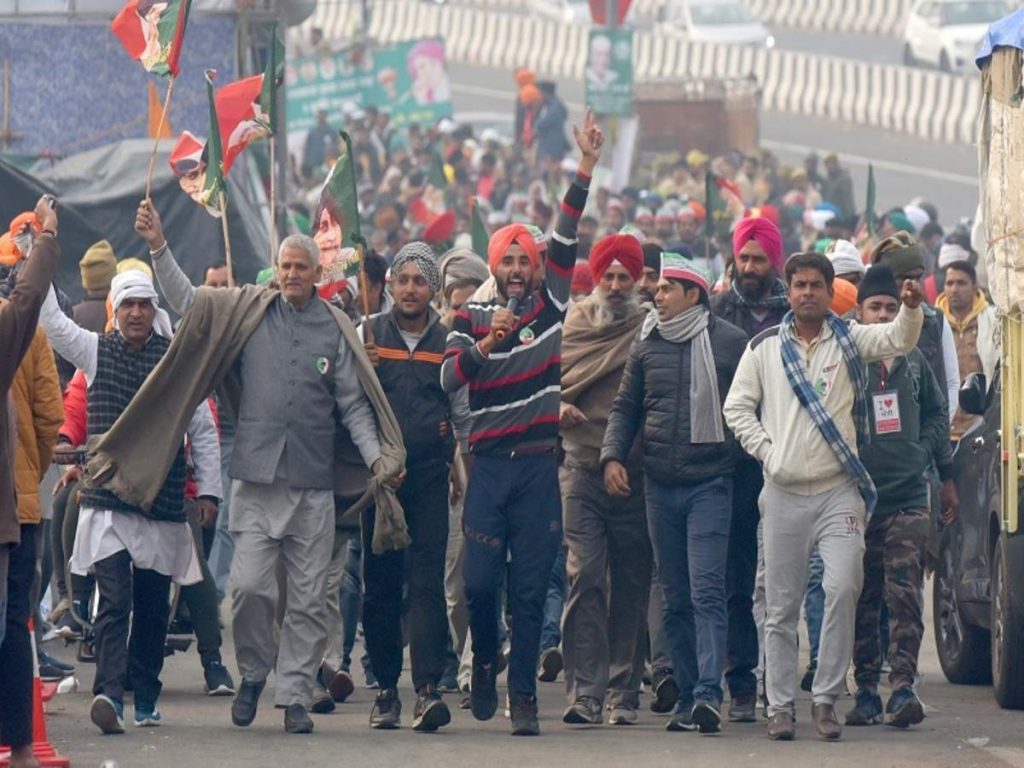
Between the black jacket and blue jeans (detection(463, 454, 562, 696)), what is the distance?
269 millimetres

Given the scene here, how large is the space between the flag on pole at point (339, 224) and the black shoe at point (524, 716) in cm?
213

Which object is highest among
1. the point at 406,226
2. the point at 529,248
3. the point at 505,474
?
the point at 406,226

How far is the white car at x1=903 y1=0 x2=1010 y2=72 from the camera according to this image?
43438mm

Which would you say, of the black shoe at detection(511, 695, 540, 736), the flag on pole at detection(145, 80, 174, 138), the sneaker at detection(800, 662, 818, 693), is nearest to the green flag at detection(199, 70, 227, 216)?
the black shoe at detection(511, 695, 540, 736)

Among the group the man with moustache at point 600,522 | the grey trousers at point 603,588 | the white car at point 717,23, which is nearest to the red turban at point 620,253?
the man with moustache at point 600,522

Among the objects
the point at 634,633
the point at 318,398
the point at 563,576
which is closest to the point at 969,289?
the point at 563,576

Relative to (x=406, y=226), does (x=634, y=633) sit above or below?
below

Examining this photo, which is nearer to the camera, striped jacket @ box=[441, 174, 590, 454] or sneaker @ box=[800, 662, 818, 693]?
striped jacket @ box=[441, 174, 590, 454]

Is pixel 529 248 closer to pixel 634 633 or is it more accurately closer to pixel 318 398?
pixel 318 398

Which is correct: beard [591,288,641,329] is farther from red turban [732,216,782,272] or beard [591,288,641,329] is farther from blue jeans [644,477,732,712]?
blue jeans [644,477,732,712]

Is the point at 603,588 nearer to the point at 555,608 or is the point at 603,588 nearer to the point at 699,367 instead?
the point at 699,367

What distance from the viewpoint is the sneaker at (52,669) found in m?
11.7

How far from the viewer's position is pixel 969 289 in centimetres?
1392

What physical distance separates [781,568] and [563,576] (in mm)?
2510
